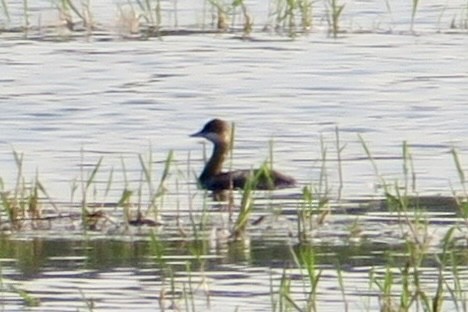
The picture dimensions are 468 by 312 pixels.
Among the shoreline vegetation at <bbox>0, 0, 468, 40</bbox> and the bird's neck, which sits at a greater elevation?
the shoreline vegetation at <bbox>0, 0, 468, 40</bbox>

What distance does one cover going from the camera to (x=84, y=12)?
20391 mm

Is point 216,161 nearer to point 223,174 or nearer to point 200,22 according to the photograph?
point 223,174

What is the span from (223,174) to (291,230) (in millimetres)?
2425

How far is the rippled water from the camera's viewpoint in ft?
30.0

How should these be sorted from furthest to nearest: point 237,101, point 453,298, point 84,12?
1. point 84,12
2. point 237,101
3. point 453,298

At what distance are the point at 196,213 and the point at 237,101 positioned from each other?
206 inches

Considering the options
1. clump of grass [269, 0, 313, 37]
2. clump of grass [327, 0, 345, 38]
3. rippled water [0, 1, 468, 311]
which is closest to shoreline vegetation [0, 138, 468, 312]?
rippled water [0, 1, 468, 311]

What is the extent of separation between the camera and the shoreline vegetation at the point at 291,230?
27.2ft

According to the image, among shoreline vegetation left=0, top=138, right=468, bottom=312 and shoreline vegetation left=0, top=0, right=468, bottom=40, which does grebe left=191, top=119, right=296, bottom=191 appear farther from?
shoreline vegetation left=0, top=0, right=468, bottom=40

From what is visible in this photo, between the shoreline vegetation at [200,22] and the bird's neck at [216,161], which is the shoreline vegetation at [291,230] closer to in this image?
the bird's neck at [216,161]

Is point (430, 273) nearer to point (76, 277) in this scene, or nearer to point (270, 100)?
point (76, 277)

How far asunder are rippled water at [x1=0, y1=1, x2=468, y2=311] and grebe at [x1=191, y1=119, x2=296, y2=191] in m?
0.12

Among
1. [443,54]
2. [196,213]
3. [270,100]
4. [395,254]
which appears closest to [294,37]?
[443,54]

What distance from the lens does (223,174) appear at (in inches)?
500
